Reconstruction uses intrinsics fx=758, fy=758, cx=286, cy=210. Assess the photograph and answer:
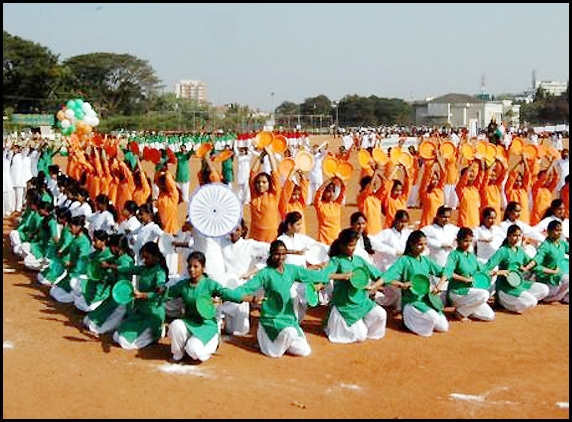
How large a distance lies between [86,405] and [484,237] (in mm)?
5252

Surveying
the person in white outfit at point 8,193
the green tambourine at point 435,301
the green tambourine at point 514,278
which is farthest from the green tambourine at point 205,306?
the person in white outfit at point 8,193

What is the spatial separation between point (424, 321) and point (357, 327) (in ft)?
2.33

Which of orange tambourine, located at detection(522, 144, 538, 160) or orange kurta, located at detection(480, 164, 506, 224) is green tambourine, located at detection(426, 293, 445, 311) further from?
orange tambourine, located at detection(522, 144, 538, 160)

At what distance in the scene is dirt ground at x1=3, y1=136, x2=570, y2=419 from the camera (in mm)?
5656

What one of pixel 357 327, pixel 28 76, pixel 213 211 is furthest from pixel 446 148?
pixel 28 76

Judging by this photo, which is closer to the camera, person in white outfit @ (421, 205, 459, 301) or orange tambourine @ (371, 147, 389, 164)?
person in white outfit @ (421, 205, 459, 301)

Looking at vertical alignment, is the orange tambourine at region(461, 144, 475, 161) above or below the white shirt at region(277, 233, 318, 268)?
above

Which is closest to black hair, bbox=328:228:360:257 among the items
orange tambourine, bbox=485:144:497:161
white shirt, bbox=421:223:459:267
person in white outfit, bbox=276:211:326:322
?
person in white outfit, bbox=276:211:326:322

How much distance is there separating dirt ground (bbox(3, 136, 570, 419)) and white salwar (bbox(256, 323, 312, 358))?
0.08 metres

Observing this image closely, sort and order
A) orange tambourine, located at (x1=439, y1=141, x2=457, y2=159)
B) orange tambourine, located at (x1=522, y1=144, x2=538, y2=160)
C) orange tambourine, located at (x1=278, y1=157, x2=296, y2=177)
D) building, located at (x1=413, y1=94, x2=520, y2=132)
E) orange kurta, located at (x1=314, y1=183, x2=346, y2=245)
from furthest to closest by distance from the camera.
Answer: building, located at (x1=413, y1=94, x2=520, y2=132) < orange tambourine, located at (x1=439, y1=141, x2=457, y2=159) < orange tambourine, located at (x1=522, y1=144, x2=538, y2=160) < orange tambourine, located at (x1=278, y1=157, x2=296, y2=177) < orange kurta, located at (x1=314, y1=183, x2=346, y2=245)

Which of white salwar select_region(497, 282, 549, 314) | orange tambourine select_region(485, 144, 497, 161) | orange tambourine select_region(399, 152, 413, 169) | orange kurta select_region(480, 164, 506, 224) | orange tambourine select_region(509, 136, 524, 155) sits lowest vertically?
white salwar select_region(497, 282, 549, 314)

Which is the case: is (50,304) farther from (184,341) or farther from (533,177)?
(533,177)

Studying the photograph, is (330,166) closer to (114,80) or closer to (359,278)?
(359,278)

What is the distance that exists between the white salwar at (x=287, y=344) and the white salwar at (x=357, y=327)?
1.72 feet
